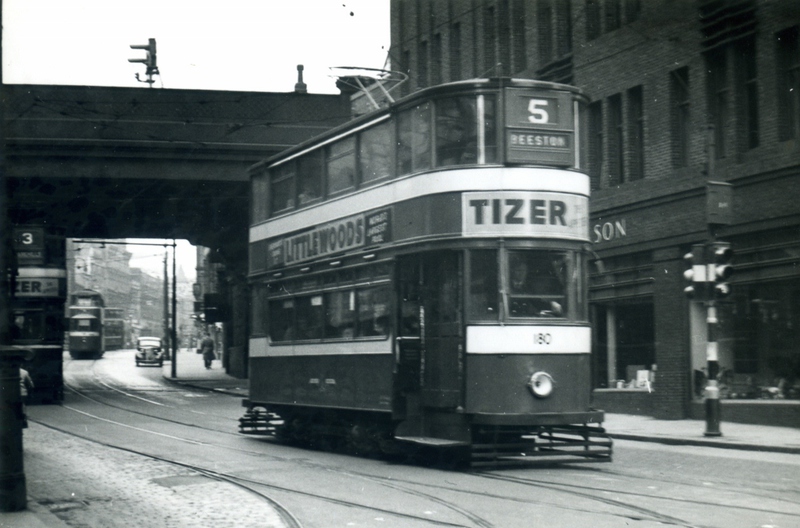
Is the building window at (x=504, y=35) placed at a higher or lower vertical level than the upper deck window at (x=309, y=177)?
higher

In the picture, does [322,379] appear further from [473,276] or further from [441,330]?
[473,276]

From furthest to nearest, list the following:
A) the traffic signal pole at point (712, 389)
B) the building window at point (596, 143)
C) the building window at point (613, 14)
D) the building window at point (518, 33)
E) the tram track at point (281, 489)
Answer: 1. the building window at point (518, 33)
2. the building window at point (596, 143)
3. the building window at point (613, 14)
4. the traffic signal pole at point (712, 389)
5. the tram track at point (281, 489)

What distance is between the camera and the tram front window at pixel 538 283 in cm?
1416

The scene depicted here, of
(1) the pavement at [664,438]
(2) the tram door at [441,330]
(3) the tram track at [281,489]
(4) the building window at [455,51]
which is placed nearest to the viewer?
(3) the tram track at [281,489]

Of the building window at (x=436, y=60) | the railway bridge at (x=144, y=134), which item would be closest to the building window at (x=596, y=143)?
the building window at (x=436, y=60)

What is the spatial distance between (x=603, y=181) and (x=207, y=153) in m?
14.0

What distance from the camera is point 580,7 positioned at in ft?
89.1

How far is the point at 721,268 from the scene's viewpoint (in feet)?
62.6

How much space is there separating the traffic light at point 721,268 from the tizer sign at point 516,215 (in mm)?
5493

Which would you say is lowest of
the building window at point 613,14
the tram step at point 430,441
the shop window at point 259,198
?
the tram step at point 430,441

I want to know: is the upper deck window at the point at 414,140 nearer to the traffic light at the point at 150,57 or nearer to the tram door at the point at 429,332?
the tram door at the point at 429,332

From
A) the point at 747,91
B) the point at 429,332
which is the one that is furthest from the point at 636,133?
the point at 429,332

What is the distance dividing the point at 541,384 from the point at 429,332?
1654mm

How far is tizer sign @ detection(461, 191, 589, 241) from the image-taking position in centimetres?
1422
